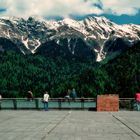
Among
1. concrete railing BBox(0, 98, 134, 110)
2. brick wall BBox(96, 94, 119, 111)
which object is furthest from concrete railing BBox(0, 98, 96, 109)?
brick wall BBox(96, 94, 119, 111)

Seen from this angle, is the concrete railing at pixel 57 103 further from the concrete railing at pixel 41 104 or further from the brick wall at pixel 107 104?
the brick wall at pixel 107 104

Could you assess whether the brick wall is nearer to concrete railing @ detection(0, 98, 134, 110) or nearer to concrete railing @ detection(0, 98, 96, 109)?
concrete railing @ detection(0, 98, 134, 110)

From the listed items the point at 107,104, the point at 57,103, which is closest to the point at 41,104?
the point at 57,103

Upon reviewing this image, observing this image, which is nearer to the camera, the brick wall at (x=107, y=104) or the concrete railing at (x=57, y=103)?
the brick wall at (x=107, y=104)

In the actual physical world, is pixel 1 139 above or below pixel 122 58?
below

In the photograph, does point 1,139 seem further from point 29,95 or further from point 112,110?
point 29,95

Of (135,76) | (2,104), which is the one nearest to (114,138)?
(2,104)

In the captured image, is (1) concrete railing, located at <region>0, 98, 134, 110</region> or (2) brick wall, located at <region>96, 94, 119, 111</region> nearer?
(2) brick wall, located at <region>96, 94, 119, 111</region>

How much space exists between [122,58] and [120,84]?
23.9m

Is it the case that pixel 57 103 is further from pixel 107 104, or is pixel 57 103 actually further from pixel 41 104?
pixel 107 104

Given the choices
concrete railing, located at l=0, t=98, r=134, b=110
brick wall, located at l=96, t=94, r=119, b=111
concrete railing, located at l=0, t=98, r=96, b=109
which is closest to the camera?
brick wall, located at l=96, t=94, r=119, b=111

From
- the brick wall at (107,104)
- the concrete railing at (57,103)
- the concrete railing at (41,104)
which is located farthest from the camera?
the concrete railing at (41,104)

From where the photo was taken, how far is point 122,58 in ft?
595

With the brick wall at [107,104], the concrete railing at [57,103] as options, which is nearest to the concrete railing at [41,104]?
the concrete railing at [57,103]
